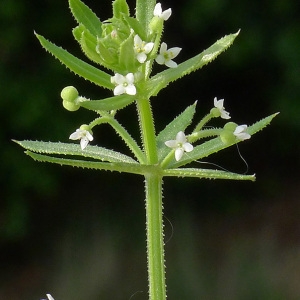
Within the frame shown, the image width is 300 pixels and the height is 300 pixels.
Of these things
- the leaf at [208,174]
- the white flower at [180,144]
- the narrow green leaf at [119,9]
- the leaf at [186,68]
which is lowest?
the leaf at [208,174]

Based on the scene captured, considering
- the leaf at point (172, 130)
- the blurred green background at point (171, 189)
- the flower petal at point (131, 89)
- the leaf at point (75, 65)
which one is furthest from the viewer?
the blurred green background at point (171, 189)

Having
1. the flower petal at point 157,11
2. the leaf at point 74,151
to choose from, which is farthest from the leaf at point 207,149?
the flower petal at point 157,11

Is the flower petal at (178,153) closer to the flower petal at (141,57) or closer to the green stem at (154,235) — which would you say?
the green stem at (154,235)

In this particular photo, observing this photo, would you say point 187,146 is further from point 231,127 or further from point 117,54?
point 117,54

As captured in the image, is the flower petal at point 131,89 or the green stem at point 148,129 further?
the green stem at point 148,129

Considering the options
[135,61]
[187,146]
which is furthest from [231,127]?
[135,61]

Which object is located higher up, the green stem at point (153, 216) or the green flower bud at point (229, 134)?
the green flower bud at point (229, 134)

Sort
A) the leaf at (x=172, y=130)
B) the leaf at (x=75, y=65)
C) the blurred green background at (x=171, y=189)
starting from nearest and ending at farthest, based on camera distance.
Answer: the leaf at (x=75, y=65)
the leaf at (x=172, y=130)
the blurred green background at (x=171, y=189)
